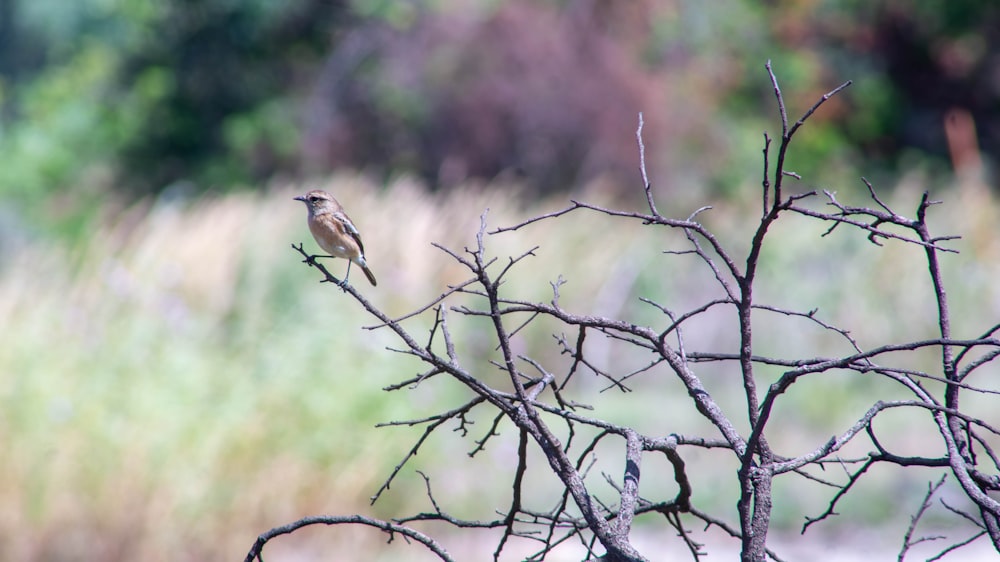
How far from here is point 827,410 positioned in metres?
8.09

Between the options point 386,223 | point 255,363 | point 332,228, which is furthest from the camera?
point 386,223

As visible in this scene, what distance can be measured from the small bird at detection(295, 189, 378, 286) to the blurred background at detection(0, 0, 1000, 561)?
1902 millimetres

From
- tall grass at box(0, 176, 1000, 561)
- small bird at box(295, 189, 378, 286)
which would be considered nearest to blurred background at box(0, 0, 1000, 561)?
tall grass at box(0, 176, 1000, 561)

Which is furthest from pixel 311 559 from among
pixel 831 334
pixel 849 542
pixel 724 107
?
pixel 724 107

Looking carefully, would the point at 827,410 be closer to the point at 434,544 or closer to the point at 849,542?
the point at 849,542

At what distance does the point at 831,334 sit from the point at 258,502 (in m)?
5.46

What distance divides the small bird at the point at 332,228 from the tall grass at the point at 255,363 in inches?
43.4

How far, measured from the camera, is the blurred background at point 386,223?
16.7ft

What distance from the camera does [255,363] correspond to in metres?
5.91

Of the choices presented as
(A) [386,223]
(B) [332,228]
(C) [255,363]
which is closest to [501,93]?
(A) [386,223]

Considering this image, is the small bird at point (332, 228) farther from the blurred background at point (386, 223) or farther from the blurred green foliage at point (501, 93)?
the blurred green foliage at point (501, 93)

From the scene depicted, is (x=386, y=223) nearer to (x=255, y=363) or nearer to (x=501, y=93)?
(x=255, y=363)

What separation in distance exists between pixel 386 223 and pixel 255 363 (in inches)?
140

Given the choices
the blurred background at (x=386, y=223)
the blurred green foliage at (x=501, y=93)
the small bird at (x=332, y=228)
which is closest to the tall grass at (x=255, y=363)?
the blurred background at (x=386, y=223)
